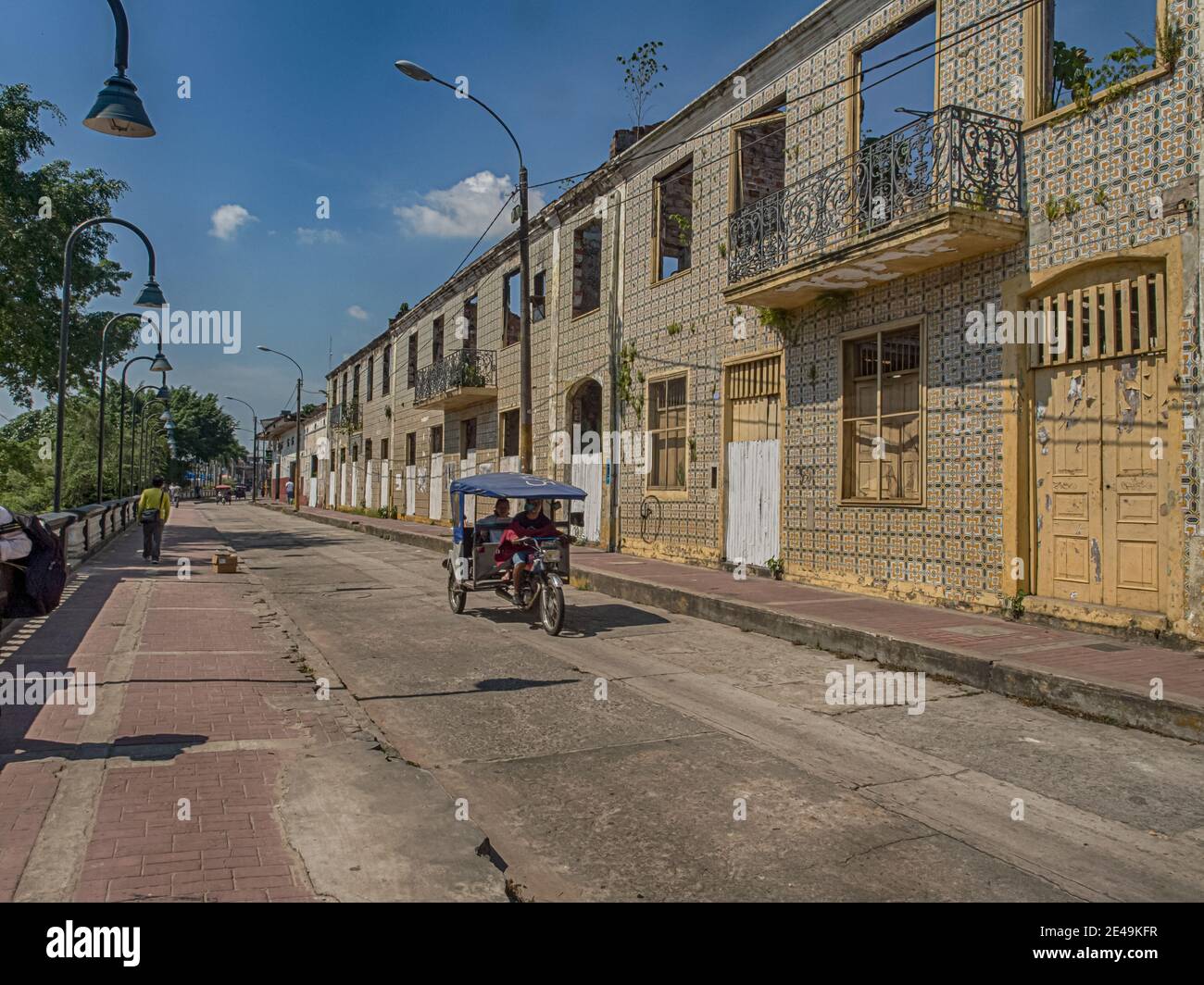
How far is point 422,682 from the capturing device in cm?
772

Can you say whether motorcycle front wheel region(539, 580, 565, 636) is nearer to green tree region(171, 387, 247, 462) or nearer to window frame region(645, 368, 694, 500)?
window frame region(645, 368, 694, 500)

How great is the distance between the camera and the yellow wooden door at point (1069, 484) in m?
9.54

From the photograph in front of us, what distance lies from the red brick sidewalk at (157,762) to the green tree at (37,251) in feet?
53.3

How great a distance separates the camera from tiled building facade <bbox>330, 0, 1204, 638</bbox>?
8.95 meters

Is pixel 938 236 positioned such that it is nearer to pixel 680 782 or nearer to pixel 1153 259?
pixel 1153 259

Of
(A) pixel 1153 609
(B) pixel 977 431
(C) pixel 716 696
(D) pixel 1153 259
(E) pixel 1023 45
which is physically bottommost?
(C) pixel 716 696

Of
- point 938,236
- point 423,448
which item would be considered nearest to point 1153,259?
point 938,236

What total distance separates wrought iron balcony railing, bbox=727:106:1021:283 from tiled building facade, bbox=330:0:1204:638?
0.13ft

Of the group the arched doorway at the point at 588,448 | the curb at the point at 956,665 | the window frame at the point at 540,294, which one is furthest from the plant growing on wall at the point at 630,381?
the curb at the point at 956,665

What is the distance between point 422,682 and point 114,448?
46.4 meters

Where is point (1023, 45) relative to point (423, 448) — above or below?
above

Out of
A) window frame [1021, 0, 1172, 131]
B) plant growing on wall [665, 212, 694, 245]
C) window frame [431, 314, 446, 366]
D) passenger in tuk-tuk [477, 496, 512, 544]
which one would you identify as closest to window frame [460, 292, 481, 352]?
window frame [431, 314, 446, 366]

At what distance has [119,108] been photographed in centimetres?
923
